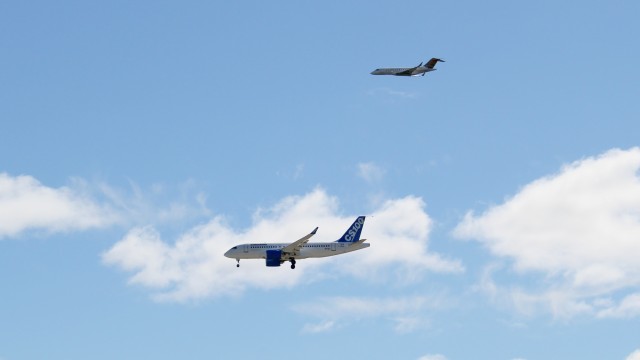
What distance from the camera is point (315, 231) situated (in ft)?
653

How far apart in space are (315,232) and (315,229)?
89cm

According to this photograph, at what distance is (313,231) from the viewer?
199 m

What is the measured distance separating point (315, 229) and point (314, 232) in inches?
35.9

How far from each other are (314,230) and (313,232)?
2.58 feet

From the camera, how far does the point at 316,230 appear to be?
19875 centimetres

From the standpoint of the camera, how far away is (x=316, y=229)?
198 metres

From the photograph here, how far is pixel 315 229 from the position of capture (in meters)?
199

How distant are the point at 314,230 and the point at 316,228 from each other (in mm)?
957

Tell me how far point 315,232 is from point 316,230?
0.79 metres

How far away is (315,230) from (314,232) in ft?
2.58

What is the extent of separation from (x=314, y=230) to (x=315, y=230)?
1.05 feet

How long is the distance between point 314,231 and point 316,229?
860 mm

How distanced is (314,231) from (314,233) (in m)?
0.87
